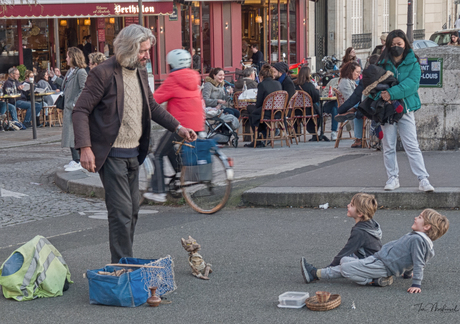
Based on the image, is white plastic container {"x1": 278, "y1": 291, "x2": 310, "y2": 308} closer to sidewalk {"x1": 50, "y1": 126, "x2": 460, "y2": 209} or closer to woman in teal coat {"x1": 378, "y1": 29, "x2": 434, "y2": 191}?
sidewalk {"x1": 50, "y1": 126, "x2": 460, "y2": 209}

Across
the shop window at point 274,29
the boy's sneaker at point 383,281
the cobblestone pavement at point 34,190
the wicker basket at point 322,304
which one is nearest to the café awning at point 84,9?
the cobblestone pavement at point 34,190

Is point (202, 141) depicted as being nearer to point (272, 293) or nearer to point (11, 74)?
point (272, 293)

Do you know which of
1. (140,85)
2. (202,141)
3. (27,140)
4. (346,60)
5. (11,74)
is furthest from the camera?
(11,74)

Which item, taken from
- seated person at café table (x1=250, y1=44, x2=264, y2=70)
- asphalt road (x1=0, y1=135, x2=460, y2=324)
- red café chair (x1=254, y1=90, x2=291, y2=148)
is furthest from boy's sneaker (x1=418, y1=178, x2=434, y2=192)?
seated person at café table (x1=250, y1=44, x2=264, y2=70)

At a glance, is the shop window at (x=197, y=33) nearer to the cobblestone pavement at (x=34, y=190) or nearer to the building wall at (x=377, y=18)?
the building wall at (x=377, y=18)

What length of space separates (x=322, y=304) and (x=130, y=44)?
7.29 feet

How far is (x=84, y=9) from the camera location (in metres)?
21.3

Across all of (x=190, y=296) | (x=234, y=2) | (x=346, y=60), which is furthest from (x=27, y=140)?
(x=234, y=2)

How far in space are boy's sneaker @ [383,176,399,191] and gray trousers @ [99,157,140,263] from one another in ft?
11.2

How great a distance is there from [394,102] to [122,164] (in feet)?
11.0

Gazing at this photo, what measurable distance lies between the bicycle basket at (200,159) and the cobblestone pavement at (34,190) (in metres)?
1.36

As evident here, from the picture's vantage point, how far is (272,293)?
16.3ft

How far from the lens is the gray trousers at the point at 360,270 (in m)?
4.98

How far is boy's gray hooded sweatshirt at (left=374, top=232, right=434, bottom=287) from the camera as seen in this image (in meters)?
4.82
